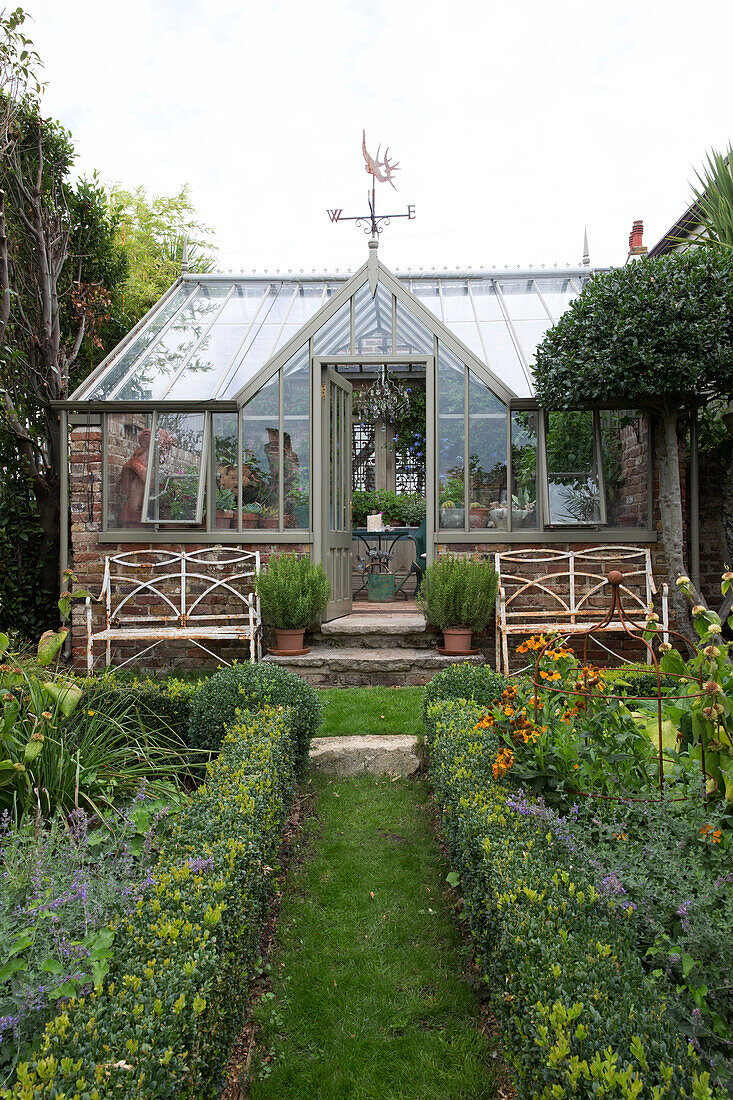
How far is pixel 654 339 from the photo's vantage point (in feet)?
17.6

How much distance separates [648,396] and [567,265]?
310 centimetres

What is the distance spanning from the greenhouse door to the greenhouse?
1.6 inches

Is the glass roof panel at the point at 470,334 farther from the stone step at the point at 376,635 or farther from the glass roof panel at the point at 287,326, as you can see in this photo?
the stone step at the point at 376,635

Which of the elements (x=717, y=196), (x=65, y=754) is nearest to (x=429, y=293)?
(x=717, y=196)

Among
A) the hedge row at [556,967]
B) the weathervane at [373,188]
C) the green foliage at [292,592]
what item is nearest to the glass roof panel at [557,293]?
the weathervane at [373,188]

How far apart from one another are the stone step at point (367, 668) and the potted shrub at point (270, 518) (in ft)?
4.48

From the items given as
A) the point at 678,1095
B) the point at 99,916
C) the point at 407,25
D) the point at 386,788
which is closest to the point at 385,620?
the point at 386,788

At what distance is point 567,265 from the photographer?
27.1 ft

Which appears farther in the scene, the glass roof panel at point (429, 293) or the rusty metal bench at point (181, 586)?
the glass roof panel at point (429, 293)

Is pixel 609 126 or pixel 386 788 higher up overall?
pixel 609 126

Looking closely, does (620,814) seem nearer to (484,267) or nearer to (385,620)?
(385,620)

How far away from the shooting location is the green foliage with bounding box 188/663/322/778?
141 inches

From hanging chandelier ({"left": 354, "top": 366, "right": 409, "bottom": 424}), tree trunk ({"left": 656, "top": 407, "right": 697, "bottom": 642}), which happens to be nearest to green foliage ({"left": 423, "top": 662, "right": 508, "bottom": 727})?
tree trunk ({"left": 656, "top": 407, "right": 697, "bottom": 642})

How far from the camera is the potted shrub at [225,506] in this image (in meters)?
6.66
